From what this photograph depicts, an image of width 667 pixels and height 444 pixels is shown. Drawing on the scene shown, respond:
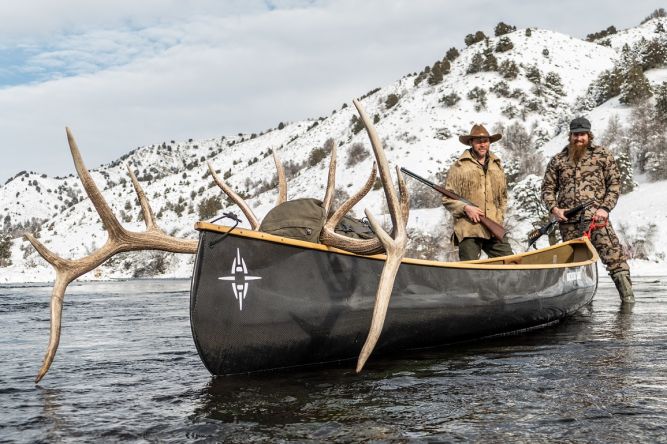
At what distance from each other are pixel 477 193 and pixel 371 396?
4.24 meters

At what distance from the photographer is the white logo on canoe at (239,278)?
13.2 feet

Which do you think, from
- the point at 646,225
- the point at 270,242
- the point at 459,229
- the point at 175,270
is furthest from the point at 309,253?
the point at 175,270

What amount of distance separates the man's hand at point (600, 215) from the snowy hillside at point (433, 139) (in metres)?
16.4

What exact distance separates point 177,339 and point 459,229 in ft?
10.9

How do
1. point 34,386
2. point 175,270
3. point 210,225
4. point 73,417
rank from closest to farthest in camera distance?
point 73,417
point 210,225
point 34,386
point 175,270

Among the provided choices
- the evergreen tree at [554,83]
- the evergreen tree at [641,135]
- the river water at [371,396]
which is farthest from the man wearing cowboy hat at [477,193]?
the evergreen tree at [554,83]

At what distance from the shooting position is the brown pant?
7285 mm

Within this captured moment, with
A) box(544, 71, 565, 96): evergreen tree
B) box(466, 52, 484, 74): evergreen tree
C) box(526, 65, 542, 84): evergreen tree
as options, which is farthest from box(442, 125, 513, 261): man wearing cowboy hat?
box(466, 52, 484, 74): evergreen tree

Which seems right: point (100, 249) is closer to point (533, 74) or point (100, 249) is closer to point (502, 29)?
point (533, 74)

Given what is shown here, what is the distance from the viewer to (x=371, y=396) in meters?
3.60

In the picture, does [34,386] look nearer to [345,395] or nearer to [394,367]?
[345,395]

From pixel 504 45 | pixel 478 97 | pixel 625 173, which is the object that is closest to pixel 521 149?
pixel 478 97

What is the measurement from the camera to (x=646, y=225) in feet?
79.1

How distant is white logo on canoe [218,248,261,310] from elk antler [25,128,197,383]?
0.78 meters
